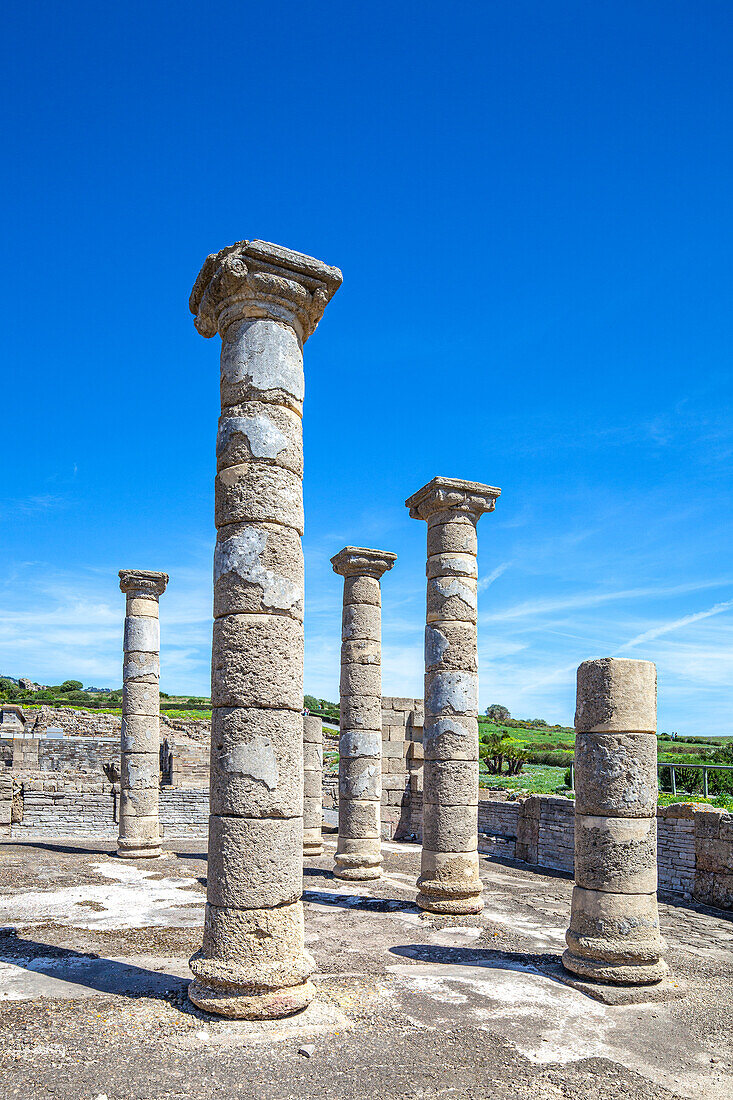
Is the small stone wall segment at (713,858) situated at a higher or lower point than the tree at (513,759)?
higher

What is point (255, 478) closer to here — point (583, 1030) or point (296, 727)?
point (296, 727)

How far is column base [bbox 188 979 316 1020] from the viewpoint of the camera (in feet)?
18.9

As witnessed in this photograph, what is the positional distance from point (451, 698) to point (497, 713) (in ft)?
241

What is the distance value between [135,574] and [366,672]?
204 inches

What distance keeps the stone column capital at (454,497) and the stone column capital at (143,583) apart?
6805 millimetres

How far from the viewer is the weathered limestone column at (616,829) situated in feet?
24.4

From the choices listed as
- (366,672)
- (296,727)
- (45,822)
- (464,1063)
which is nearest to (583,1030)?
(464,1063)

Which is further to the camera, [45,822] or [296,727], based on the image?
[45,822]

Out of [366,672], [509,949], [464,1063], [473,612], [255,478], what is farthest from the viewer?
[366,672]

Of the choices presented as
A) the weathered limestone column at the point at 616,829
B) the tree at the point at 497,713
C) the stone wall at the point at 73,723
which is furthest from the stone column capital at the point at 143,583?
the tree at the point at 497,713

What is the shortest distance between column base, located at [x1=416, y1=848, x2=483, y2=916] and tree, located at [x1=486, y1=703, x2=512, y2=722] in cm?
6839

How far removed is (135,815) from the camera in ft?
50.5

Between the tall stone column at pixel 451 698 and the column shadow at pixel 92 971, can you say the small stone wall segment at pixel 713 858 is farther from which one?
the column shadow at pixel 92 971

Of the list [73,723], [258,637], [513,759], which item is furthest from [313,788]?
[513,759]
